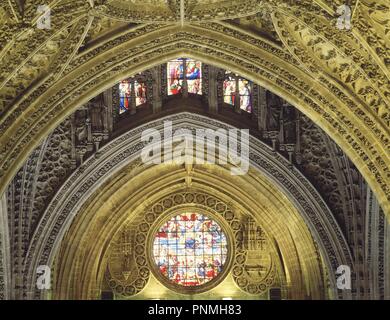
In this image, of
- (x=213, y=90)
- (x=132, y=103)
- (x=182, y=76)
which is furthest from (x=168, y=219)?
(x=213, y=90)

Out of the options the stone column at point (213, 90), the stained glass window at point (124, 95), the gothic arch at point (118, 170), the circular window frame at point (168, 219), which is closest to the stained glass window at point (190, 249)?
the circular window frame at point (168, 219)

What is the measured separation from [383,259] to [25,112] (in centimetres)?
956

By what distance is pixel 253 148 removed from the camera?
26.0m

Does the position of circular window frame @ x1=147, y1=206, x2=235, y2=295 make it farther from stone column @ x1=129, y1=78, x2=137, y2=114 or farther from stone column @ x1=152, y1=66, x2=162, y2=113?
stone column @ x1=152, y1=66, x2=162, y2=113

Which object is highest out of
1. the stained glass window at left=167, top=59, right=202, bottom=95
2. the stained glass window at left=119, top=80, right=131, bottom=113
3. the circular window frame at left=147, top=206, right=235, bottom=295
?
the stained glass window at left=167, top=59, right=202, bottom=95

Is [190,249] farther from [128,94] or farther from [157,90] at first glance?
[157,90]

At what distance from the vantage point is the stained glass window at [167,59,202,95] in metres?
26.8

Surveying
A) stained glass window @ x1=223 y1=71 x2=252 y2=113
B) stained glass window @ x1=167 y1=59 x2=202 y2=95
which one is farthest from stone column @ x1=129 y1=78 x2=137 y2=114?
stained glass window @ x1=223 y1=71 x2=252 y2=113

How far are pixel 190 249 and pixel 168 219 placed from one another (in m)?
1.03

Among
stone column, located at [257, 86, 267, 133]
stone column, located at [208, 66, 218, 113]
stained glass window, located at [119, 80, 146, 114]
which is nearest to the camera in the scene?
stone column, located at [257, 86, 267, 133]

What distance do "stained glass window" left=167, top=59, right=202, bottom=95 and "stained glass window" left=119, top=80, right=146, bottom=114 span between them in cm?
66

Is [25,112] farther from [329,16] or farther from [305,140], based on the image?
[305,140]

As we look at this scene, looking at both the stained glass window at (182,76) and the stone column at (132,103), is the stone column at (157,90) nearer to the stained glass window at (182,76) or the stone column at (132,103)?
the stained glass window at (182,76)
